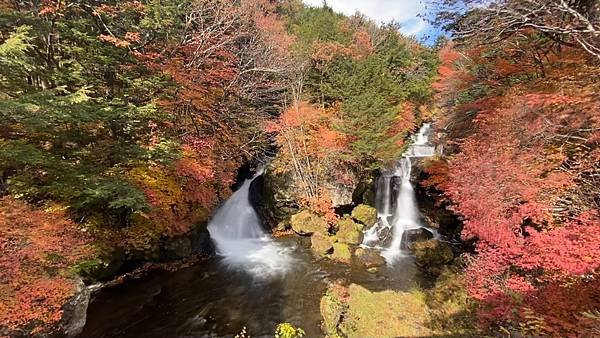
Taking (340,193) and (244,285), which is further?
(340,193)

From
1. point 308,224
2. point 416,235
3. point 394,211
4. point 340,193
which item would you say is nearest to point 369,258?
point 416,235

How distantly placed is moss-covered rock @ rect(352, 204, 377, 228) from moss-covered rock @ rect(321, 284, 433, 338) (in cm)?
799

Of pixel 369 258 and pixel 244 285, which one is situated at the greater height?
pixel 369 258

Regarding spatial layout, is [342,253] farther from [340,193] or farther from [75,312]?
[75,312]

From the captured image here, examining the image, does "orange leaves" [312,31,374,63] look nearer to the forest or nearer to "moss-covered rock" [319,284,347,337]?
the forest

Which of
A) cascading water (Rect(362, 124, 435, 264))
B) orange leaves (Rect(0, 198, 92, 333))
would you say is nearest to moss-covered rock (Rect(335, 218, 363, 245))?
cascading water (Rect(362, 124, 435, 264))

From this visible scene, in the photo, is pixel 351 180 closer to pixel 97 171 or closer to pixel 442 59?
pixel 97 171

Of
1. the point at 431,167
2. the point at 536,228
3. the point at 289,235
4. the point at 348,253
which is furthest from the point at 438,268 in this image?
the point at 289,235

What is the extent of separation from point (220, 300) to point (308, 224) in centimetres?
740

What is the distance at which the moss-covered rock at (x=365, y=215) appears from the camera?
18.5 metres

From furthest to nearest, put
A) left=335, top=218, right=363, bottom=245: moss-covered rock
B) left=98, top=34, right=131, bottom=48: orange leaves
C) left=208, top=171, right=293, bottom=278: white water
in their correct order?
left=335, top=218, right=363, bottom=245: moss-covered rock < left=208, top=171, right=293, bottom=278: white water < left=98, top=34, right=131, bottom=48: orange leaves

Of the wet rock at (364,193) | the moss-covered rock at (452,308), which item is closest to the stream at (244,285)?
the wet rock at (364,193)

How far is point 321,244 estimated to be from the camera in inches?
648

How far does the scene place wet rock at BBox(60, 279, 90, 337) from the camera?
826 cm
